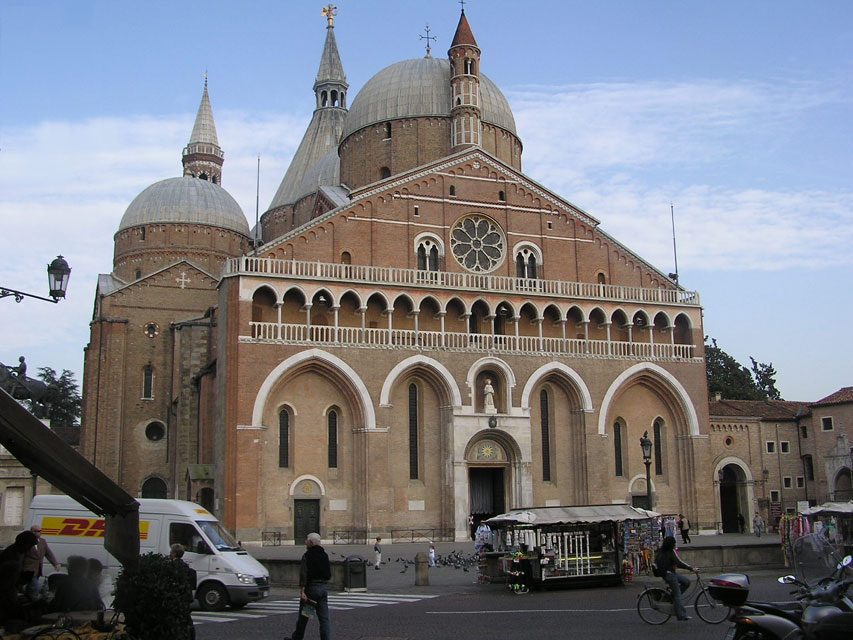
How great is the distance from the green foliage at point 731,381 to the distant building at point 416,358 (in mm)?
19481

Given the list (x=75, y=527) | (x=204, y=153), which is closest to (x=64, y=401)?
(x=204, y=153)

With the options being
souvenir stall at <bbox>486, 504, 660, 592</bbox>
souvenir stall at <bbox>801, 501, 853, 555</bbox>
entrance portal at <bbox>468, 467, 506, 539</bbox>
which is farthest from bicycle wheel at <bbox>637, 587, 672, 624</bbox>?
entrance portal at <bbox>468, 467, 506, 539</bbox>

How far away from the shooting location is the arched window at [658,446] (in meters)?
41.5

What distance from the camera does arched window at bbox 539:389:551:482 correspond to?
39.6 metres

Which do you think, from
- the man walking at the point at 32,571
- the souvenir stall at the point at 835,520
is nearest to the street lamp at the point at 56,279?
the man walking at the point at 32,571

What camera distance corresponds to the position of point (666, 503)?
135 feet

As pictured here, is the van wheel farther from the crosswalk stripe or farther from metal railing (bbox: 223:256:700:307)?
metal railing (bbox: 223:256:700:307)

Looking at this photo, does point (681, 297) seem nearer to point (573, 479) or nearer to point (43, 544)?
point (573, 479)

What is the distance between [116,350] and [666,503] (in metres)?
27.1

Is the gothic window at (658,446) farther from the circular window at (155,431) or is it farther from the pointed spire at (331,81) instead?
the pointed spire at (331,81)

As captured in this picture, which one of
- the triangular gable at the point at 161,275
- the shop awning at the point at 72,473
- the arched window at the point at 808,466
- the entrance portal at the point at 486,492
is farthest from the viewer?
the triangular gable at the point at 161,275

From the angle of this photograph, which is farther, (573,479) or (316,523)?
(573,479)

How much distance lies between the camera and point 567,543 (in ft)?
68.1

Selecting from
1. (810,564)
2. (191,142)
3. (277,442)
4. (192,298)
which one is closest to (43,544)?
→ (810,564)
